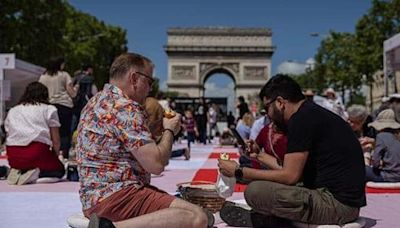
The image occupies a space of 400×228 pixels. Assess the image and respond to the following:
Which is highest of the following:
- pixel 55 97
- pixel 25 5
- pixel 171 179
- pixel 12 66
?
pixel 25 5

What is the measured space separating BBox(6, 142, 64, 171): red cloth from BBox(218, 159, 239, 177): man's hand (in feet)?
12.3

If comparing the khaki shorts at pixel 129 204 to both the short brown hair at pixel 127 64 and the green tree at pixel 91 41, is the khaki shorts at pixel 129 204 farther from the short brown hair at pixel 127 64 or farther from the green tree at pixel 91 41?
the green tree at pixel 91 41

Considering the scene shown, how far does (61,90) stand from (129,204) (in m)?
6.86

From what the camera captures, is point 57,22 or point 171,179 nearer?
point 171,179

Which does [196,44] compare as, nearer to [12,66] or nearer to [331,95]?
[12,66]

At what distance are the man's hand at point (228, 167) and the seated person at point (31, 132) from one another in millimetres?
3601

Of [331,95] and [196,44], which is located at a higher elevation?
[196,44]

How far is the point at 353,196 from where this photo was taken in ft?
14.4

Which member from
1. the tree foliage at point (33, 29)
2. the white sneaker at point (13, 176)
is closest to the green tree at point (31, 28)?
the tree foliage at point (33, 29)

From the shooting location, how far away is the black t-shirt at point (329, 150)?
4215 millimetres

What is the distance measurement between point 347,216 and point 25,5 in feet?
107

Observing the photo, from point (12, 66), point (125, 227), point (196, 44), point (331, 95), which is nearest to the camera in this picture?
point (125, 227)

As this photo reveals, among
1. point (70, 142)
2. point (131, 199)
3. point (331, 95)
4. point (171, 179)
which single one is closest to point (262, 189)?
point (131, 199)

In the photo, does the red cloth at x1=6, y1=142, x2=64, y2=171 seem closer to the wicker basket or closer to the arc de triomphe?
the wicker basket
